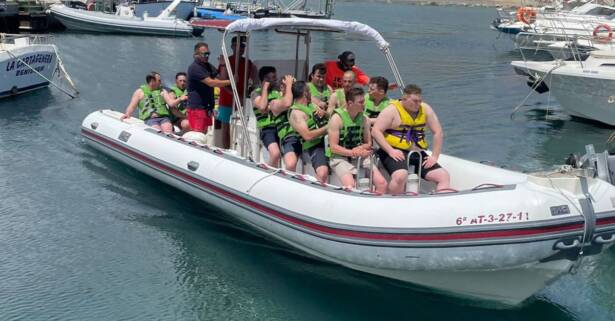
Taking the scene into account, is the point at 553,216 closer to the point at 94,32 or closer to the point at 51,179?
the point at 51,179

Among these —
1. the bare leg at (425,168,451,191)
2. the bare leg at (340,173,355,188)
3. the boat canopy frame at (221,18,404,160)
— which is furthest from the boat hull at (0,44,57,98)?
the bare leg at (425,168,451,191)

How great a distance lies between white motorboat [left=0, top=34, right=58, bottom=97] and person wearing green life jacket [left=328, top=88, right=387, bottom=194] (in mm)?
11543

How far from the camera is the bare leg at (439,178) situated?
7.73 m

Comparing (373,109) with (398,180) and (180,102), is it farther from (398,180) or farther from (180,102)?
(180,102)

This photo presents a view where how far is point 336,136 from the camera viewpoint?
788 centimetres

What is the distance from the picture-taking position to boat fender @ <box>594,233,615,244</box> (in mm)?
6676

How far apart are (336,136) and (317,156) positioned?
0.58 meters

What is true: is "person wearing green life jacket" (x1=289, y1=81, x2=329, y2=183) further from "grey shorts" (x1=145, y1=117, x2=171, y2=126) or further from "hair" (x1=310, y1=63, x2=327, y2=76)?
"grey shorts" (x1=145, y1=117, x2=171, y2=126)

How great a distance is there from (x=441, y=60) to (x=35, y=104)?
18.4 metres

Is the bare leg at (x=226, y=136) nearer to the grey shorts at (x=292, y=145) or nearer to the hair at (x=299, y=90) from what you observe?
the grey shorts at (x=292, y=145)

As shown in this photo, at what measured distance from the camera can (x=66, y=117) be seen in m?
15.8

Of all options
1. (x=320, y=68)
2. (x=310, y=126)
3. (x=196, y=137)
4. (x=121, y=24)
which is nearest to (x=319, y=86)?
(x=320, y=68)

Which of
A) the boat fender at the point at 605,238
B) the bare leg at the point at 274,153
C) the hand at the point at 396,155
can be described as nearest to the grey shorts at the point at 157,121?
the bare leg at the point at 274,153

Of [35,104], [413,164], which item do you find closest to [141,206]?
[413,164]
